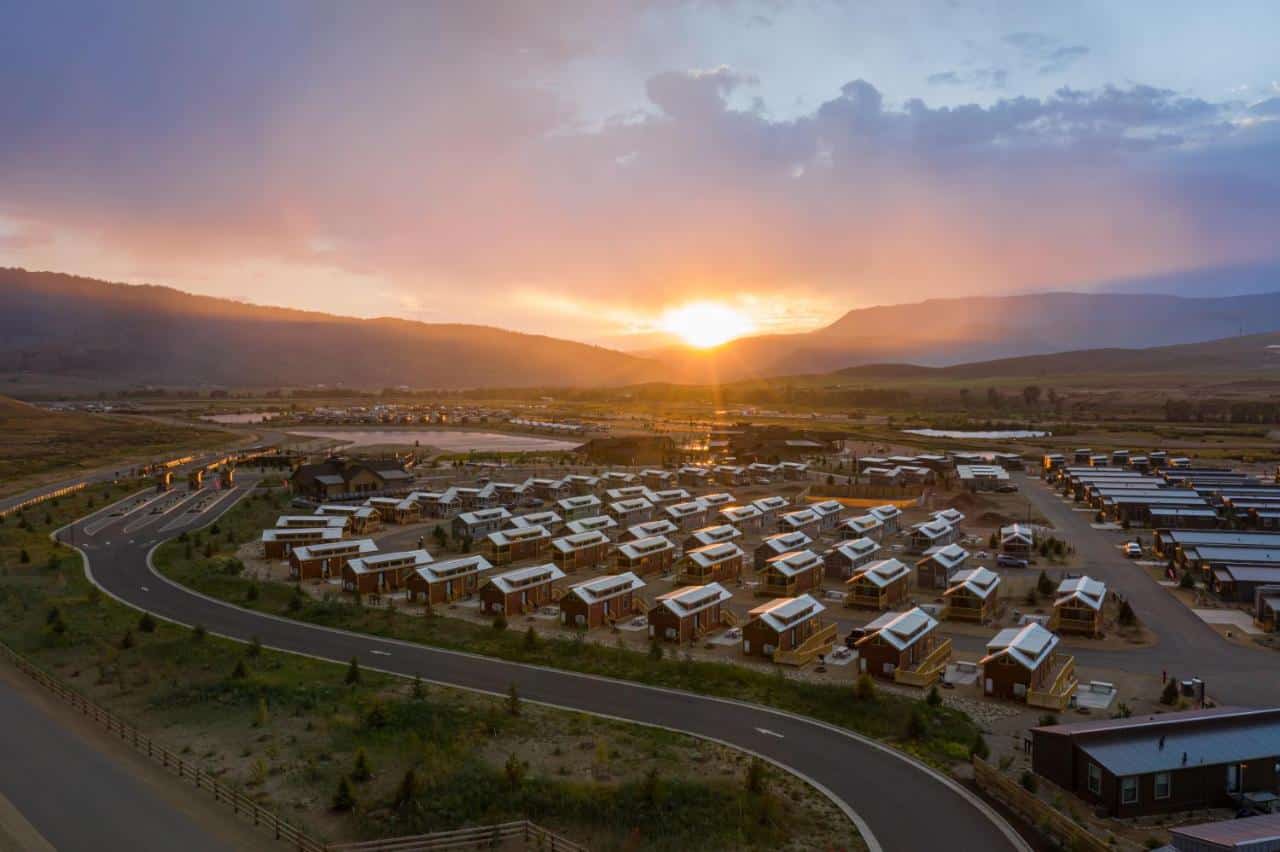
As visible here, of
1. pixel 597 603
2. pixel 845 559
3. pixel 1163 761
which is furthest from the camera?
pixel 845 559

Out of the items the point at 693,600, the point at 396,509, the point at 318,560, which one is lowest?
the point at 396,509

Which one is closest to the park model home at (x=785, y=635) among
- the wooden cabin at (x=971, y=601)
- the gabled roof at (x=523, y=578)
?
the wooden cabin at (x=971, y=601)

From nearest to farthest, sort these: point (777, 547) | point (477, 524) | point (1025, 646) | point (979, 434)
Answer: point (1025, 646) → point (777, 547) → point (477, 524) → point (979, 434)

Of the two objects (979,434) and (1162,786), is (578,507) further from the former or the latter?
(979,434)

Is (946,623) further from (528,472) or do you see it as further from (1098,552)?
(528,472)

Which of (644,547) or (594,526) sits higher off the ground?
(644,547)

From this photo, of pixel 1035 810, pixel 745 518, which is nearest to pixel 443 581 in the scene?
pixel 745 518

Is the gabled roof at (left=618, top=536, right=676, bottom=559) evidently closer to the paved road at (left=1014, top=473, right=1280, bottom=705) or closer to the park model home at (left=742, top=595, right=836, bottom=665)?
the park model home at (left=742, top=595, right=836, bottom=665)

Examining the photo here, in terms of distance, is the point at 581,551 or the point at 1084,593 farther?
the point at 581,551

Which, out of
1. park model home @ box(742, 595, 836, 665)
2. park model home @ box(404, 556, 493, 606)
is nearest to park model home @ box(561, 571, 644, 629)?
park model home @ box(742, 595, 836, 665)

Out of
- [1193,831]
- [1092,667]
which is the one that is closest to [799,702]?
[1193,831]
